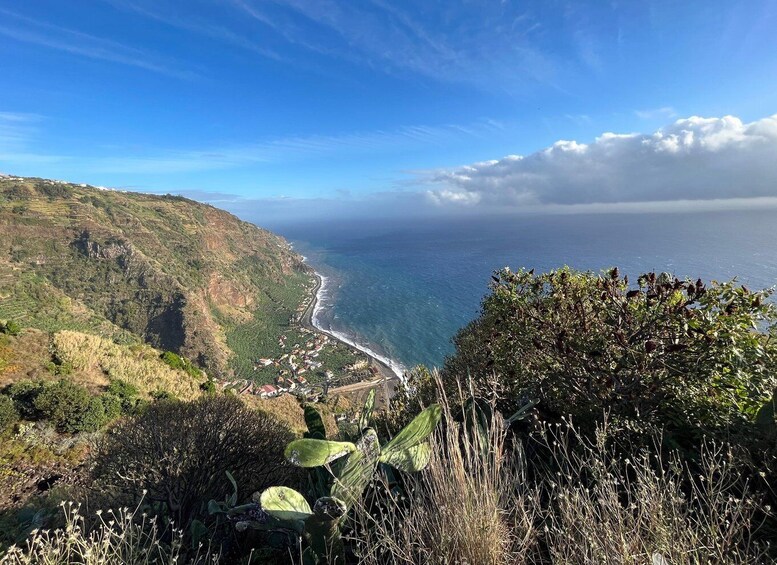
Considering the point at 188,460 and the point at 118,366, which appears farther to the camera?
the point at 118,366

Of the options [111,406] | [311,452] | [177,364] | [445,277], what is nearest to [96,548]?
[311,452]

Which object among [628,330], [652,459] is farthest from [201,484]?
[628,330]

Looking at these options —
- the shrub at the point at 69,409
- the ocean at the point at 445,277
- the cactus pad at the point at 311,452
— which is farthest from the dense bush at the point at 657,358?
the ocean at the point at 445,277

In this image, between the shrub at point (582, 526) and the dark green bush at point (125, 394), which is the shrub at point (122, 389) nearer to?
the dark green bush at point (125, 394)

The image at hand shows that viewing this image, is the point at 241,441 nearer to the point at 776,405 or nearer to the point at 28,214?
the point at 776,405

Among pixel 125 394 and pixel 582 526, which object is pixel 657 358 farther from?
pixel 125 394

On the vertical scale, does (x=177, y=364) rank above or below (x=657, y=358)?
below
